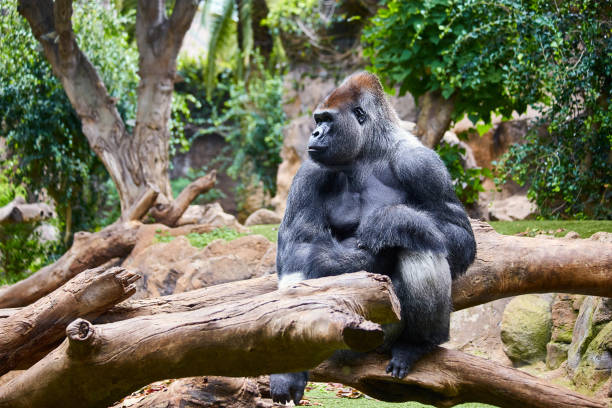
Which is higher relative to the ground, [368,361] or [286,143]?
[286,143]

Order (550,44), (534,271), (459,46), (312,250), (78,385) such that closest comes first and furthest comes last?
(78,385), (312,250), (534,271), (550,44), (459,46)

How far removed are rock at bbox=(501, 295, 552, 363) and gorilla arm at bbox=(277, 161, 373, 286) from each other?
2.44 m

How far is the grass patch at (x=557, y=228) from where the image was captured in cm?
518

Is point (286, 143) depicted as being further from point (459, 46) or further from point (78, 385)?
point (78, 385)


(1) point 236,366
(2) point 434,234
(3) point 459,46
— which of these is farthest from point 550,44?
(1) point 236,366

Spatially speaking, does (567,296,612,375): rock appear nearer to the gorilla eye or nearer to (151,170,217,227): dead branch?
the gorilla eye

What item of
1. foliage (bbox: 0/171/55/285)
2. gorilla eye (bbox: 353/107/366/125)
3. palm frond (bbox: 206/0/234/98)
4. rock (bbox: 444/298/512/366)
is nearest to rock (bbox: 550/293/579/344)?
rock (bbox: 444/298/512/366)

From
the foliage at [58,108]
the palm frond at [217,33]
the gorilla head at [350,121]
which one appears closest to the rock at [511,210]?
the foliage at [58,108]

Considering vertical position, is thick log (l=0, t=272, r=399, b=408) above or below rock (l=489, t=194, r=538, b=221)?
above

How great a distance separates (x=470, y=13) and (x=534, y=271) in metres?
3.82

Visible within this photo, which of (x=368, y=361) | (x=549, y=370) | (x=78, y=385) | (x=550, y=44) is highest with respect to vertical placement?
(x=550, y=44)

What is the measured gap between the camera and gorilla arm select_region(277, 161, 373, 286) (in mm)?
2902

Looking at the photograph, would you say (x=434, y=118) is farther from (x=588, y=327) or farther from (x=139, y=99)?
(x=139, y=99)

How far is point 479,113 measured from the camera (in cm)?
668
